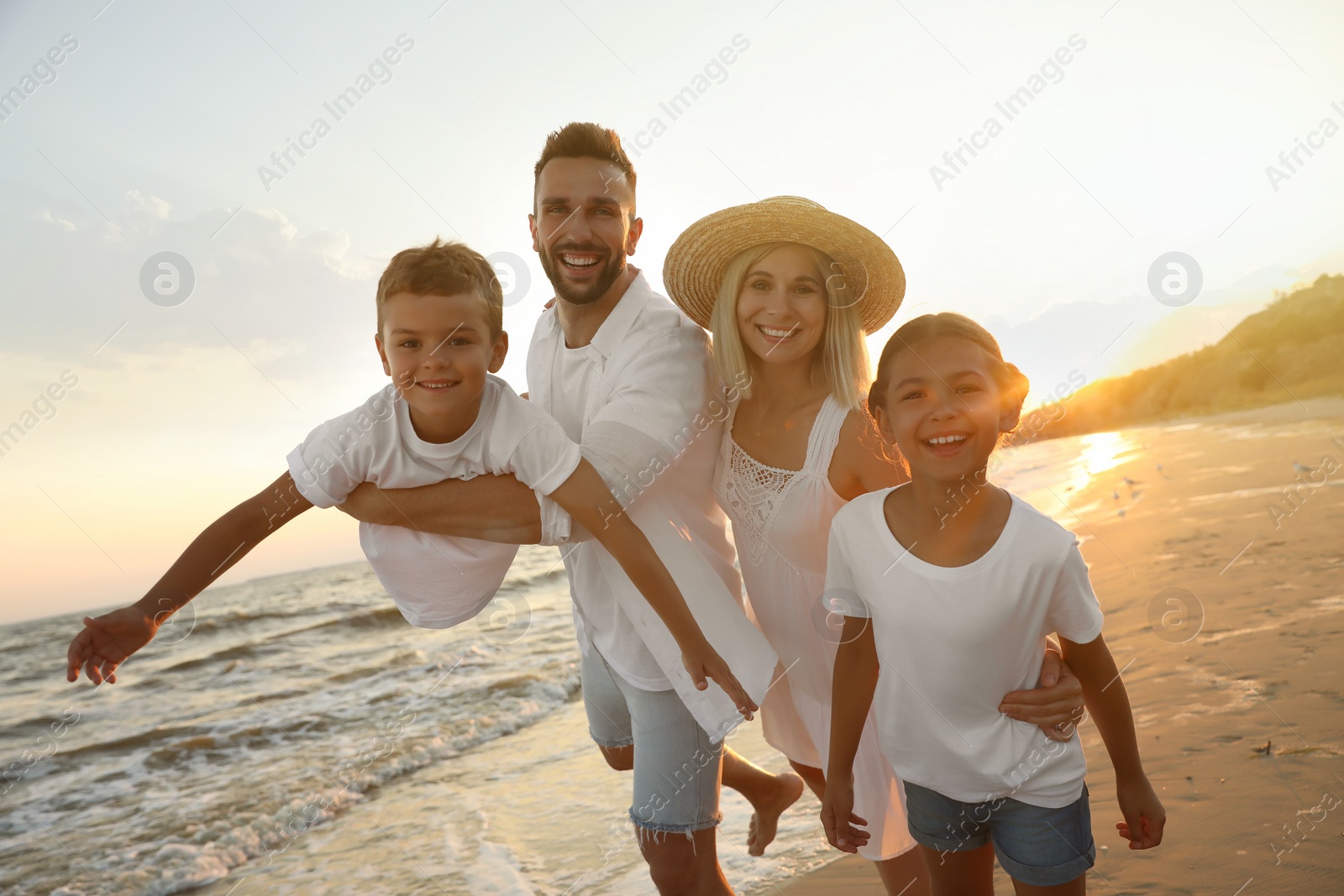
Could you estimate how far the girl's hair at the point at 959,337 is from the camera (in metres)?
2.07

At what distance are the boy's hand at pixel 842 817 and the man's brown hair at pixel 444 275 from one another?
5.68 feet

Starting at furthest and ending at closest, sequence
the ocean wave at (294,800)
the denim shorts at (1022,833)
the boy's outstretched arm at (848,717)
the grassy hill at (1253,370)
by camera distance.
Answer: the grassy hill at (1253,370) → the ocean wave at (294,800) → the boy's outstretched arm at (848,717) → the denim shorts at (1022,833)

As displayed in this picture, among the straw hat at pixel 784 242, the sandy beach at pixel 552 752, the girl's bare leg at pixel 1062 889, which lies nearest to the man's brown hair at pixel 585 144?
the straw hat at pixel 784 242

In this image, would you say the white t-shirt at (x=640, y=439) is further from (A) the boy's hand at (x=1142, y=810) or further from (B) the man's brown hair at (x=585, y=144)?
(A) the boy's hand at (x=1142, y=810)

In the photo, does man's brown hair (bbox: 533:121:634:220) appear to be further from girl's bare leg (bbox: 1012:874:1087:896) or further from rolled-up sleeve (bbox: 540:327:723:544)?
girl's bare leg (bbox: 1012:874:1087:896)

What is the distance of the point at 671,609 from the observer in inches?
89.7

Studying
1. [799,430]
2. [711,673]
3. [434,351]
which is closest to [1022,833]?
[711,673]

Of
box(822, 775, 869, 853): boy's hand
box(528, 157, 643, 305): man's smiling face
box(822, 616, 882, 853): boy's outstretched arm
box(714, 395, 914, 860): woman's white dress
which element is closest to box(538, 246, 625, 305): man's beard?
box(528, 157, 643, 305): man's smiling face

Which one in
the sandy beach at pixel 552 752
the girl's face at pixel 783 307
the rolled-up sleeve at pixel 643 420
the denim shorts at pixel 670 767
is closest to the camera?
the rolled-up sleeve at pixel 643 420

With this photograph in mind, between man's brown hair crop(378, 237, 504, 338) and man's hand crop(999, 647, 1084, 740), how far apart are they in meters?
1.85

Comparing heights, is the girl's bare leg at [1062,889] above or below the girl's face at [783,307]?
below

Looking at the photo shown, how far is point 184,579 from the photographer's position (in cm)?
224

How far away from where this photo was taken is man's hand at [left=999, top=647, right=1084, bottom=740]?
74.2 inches

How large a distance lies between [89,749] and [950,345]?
870cm
